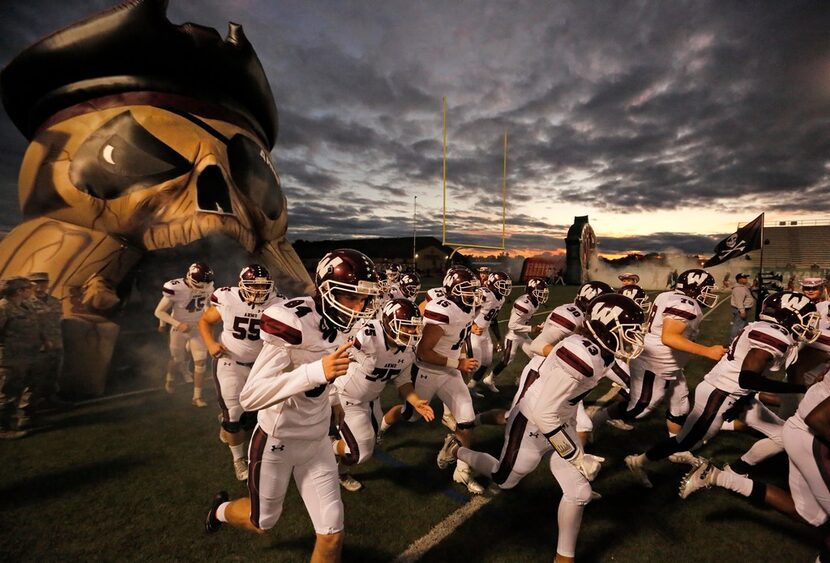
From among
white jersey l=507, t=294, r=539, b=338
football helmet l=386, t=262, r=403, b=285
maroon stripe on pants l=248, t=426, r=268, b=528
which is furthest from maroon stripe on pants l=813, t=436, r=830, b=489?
football helmet l=386, t=262, r=403, b=285

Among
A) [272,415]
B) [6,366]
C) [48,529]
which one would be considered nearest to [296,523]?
[272,415]

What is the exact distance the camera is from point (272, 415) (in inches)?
115

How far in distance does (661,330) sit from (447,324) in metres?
3.08

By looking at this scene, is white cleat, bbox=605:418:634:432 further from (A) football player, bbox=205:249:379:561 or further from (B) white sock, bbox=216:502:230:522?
(B) white sock, bbox=216:502:230:522

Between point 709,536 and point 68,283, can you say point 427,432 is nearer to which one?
point 709,536

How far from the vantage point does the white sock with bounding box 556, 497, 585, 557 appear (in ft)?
10.3

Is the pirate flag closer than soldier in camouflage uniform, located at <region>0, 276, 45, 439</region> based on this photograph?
No

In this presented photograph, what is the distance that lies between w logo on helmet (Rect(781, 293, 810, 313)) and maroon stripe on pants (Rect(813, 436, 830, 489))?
2.27 m

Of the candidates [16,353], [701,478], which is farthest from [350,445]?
[16,353]

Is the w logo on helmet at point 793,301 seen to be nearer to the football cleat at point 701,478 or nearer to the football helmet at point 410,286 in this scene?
the football cleat at point 701,478

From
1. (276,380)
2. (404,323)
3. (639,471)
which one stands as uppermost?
(404,323)

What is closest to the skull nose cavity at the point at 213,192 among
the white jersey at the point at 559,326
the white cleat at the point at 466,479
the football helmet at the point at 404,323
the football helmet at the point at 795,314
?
the football helmet at the point at 404,323

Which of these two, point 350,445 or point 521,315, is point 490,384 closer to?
point 521,315

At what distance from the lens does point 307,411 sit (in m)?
2.95
